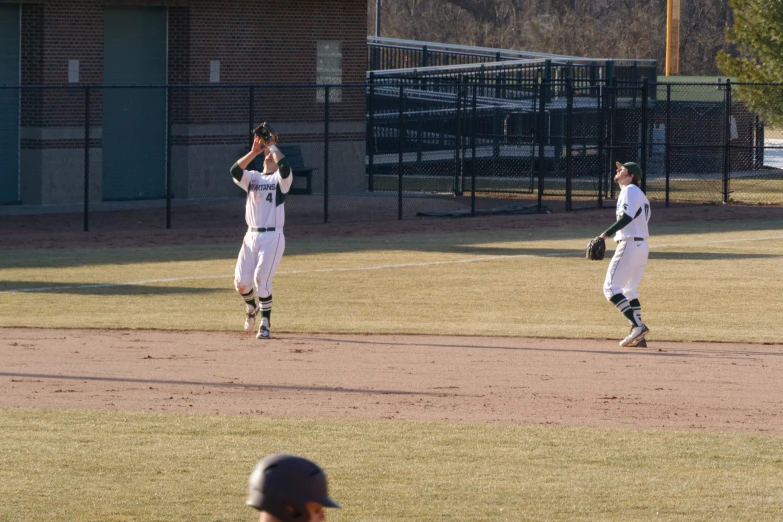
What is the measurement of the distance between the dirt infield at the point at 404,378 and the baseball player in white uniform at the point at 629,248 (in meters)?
0.39

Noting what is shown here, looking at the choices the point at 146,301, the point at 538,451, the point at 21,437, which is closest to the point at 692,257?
the point at 146,301

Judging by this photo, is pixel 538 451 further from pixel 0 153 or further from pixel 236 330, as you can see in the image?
pixel 0 153

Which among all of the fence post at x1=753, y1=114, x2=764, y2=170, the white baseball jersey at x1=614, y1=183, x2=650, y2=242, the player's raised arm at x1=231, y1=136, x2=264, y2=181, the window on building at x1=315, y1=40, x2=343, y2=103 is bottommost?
the white baseball jersey at x1=614, y1=183, x2=650, y2=242

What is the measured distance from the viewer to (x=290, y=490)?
320 centimetres

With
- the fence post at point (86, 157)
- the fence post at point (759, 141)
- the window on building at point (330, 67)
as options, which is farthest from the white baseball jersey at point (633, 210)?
the fence post at point (759, 141)

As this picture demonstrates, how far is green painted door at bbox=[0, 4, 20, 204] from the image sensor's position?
28297 mm

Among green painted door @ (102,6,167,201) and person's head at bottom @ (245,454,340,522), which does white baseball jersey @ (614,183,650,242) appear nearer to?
person's head at bottom @ (245,454,340,522)

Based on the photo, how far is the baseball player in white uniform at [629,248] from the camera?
1264 cm

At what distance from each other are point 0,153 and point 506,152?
14894 millimetres

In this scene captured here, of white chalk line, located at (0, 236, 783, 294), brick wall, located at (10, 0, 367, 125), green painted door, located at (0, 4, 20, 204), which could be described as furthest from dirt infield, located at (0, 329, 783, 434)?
brick wall, located at (10, 0, 367, 125)

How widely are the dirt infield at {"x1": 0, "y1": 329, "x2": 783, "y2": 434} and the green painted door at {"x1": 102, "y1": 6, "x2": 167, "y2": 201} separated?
53.3 feet

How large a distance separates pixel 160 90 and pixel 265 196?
1826 centimetres

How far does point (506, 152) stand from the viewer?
37.1 meters

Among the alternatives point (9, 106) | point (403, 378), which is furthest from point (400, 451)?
point (9, 106)
